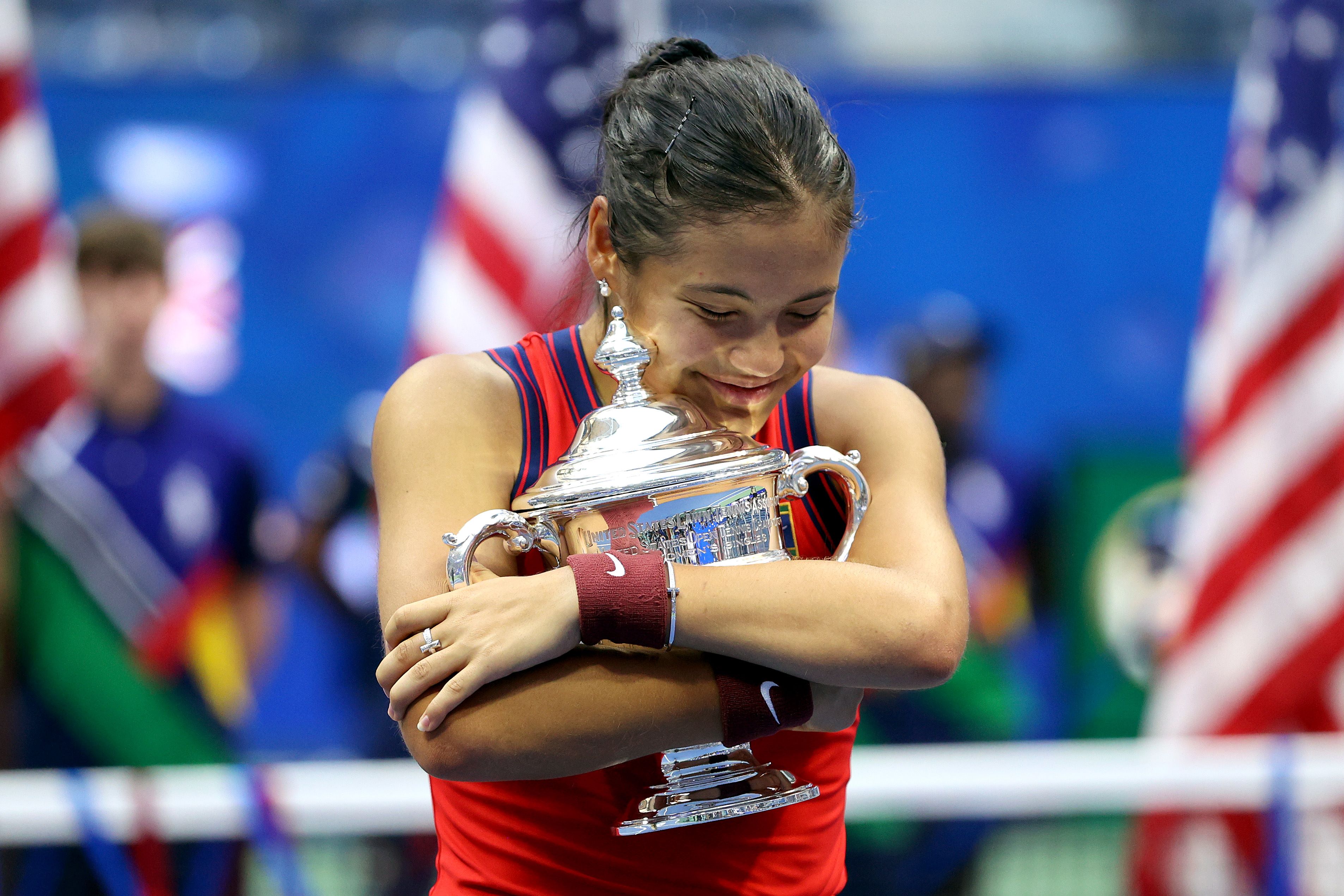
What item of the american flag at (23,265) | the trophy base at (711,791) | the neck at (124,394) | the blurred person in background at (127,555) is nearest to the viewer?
the trophy base at (711,791)

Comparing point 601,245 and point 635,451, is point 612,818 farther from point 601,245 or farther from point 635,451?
point 601,245

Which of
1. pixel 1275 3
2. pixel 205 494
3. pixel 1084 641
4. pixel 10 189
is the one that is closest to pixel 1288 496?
pixel 1275 3

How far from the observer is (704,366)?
1517 millimetres

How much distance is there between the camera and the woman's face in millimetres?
1459

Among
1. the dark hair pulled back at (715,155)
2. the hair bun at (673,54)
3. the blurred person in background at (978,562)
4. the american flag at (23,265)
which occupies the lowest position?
the blurred person in background at (978,562)

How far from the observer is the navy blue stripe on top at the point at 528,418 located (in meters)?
1.64

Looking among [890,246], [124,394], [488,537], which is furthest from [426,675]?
[890,246]

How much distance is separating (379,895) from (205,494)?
1.95 meters

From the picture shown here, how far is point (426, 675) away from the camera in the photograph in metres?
1.37

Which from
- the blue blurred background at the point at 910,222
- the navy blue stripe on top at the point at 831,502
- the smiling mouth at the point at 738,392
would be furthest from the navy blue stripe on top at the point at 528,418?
the blue blurred background at the point at 910,222

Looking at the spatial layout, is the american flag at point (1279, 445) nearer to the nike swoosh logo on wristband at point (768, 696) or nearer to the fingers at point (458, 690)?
the nike swoosh logo on wristband at point (768, 696)

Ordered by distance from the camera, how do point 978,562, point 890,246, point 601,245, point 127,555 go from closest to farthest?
point 601,245
point 127,555
point 978,562
point 890,246

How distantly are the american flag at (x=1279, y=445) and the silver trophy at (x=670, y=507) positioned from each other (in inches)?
126

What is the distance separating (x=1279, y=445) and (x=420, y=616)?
147 inches
